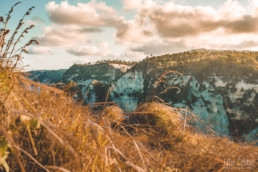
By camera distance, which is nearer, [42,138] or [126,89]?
[42,138]

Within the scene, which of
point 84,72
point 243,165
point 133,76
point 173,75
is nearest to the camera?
point 243,165

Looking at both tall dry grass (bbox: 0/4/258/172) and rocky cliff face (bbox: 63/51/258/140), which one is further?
rocky cliff face (bbox: 63/51/258/140)

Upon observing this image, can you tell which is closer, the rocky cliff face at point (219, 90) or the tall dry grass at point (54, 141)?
the tall dry grass at point (54, 141)

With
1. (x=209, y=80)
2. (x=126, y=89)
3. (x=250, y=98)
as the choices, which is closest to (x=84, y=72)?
(x=126, y=89)

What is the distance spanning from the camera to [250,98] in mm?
14000

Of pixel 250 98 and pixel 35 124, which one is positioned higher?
pixel 35 124

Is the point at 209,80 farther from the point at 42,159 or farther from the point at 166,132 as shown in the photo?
the point at 42,159

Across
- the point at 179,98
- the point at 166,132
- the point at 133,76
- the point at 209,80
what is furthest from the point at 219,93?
the point at 166,132

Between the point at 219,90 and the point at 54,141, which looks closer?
the point at 54,141

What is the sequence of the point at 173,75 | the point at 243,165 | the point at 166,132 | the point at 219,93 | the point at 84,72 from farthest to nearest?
1. the point at 84,72
2. the point at 173,75
3. the point at 219,93
4. the point at 166,132
5. the point at 243,165

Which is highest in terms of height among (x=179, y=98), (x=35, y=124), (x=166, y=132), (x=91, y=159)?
(x=35, y=124)

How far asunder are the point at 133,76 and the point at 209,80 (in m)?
10.9

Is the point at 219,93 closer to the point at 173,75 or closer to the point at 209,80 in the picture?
the point at 209,80

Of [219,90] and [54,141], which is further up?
[54,141]
